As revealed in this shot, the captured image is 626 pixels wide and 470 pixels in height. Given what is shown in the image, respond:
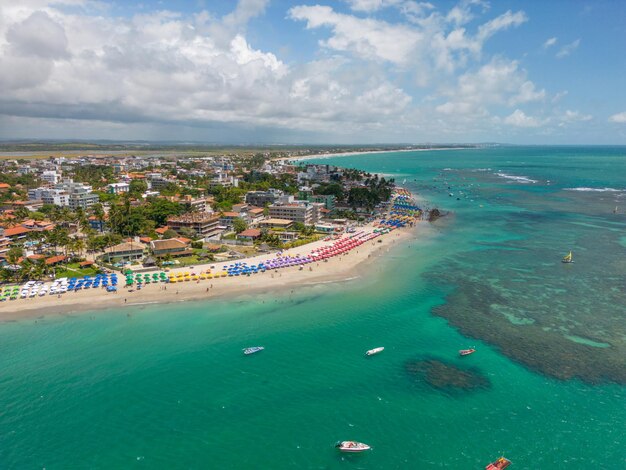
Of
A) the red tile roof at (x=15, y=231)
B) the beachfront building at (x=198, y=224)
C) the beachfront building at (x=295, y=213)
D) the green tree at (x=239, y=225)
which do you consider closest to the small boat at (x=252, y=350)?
the beachfront building at (x=198, y=224)

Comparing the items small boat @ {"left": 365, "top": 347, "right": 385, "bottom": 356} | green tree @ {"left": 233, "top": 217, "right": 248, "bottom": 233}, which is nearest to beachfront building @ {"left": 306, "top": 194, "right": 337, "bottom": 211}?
green tree @ {"left": 233, "top": 217, "right": 248, "bottom": 233}

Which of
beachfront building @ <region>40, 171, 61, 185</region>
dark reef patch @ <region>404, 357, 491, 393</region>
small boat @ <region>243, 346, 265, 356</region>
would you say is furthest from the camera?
beachfront building @ <region>40, 171, 61, 185</region>

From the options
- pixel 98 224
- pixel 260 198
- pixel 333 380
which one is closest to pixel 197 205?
pixel 260 198

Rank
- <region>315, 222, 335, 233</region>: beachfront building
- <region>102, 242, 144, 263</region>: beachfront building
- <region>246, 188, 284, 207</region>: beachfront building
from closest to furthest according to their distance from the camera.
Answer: <region>102, 242, 144, 263</region>: beachfront building
<region>315, 222, 335, 233</region>: beachfront building
<region>246, 188, 284, 207</region>: beachfront building

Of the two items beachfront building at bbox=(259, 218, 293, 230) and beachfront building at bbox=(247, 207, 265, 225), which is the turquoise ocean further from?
beachfront building at bbox=(247, 207, 265, 225)

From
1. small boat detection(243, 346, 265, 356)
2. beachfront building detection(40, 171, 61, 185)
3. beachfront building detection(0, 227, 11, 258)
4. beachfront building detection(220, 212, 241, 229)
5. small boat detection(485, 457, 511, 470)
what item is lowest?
small boat detection(485, 457, 511, 470)

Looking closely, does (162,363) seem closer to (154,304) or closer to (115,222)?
(154,304)
